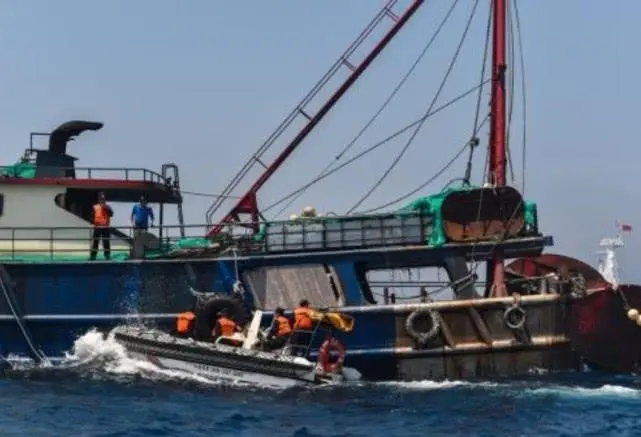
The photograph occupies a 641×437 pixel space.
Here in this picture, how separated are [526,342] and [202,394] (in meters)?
5.94

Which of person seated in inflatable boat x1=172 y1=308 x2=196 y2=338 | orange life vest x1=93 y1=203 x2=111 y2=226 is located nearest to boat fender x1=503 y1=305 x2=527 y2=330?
person seated in inflatable boat x1=172 y1=308 x2=196 y2=338

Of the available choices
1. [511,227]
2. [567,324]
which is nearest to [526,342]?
[567,324]

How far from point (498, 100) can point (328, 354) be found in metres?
5.97

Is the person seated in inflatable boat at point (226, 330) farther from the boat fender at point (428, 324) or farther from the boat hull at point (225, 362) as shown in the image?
the boat fender at point (428, 324)

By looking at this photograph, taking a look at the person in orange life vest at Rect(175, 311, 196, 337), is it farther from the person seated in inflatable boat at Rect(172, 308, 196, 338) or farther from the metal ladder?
the metal ladder

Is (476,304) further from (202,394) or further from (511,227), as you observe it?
(202,394)

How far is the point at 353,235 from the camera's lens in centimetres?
1912

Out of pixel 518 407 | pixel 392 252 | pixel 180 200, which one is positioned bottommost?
pixel 518 407

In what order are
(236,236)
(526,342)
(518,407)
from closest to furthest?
(518,407) < (526,342) < (236,236)

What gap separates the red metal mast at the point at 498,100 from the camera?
19.5 m

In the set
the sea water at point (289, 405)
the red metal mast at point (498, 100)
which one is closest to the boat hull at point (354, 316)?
the sea water at point (289, 405)

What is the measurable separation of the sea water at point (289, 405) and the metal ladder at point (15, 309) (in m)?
0.71

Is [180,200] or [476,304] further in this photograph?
[180,200]

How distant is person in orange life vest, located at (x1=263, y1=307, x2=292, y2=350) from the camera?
59.6ft
